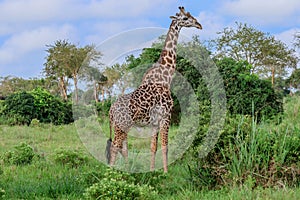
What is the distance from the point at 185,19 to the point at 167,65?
24.2 inches

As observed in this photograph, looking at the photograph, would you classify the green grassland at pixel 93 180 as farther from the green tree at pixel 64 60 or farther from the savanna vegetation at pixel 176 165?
the green tree at pixel 64 60

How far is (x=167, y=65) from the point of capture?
565 cm

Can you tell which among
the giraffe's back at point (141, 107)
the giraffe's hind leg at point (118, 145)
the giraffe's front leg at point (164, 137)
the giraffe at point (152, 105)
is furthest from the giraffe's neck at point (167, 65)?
the giraffe's hind leg at point (118, 145)

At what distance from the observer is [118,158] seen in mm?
5340

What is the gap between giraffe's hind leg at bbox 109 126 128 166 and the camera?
529 centimetres

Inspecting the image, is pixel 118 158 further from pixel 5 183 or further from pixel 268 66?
pixel 268 66

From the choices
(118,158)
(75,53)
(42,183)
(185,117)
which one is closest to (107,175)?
(118,158)

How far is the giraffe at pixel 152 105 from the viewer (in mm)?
5266

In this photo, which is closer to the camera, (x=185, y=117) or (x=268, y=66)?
(x=185, y=117)

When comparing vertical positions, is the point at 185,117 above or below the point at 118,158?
above

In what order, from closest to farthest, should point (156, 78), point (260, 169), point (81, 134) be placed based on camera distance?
point (260, 169) < point (156, 78) < point (81, 134)

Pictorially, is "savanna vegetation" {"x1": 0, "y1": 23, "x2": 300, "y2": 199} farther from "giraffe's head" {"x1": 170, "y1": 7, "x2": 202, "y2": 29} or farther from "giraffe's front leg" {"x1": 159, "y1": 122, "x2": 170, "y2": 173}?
"giraffe's head" {"x1": 170, "y1": 7, "x2": 202, "y2": 29}

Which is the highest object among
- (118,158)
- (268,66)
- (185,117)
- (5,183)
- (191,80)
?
(268,66)

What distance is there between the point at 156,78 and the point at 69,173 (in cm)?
189
